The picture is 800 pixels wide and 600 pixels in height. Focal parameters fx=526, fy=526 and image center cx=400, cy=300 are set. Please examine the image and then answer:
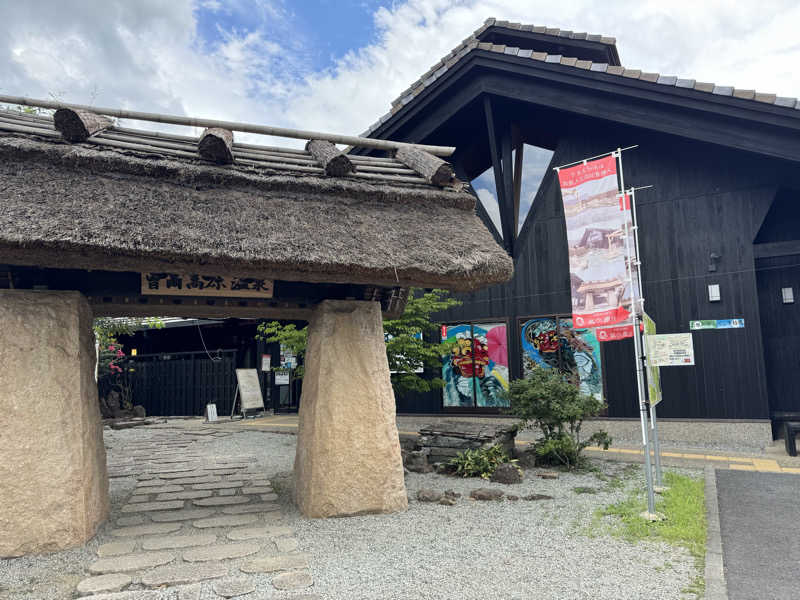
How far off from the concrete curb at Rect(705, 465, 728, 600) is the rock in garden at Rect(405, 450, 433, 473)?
12.8ft

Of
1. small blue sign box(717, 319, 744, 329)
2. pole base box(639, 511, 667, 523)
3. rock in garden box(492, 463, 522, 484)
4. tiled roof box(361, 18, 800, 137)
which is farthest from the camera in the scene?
small blue sign box(717, 319, 744, 329)

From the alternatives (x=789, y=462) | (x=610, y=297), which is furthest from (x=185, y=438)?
(x=789, y=462)

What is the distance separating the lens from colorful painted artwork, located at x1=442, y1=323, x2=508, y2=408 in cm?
1263

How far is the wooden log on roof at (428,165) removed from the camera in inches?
270

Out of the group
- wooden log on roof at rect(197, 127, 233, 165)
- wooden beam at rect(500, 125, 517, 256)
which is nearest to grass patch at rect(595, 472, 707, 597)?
wooden log on roof at rect(197, 127, 233, 165)

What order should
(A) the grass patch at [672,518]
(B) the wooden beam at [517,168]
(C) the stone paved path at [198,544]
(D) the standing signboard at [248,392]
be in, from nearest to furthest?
(C) the stone paved path at [198,544], (A) the grass patch at [672,518], (B) the wooden beam at [517,168], (D) the standing signboard at [248,392]

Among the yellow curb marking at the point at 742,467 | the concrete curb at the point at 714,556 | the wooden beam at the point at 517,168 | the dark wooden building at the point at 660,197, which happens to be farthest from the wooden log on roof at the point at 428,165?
the yellow curb marking at the point at 742,467

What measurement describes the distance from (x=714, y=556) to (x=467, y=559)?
2163 mm

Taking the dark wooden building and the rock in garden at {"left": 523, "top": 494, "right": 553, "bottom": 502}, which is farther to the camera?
the dark wooden building

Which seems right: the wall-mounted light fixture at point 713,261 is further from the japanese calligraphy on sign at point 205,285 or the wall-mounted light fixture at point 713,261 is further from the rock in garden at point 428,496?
the japanese calligraphy on sign at point 205,285

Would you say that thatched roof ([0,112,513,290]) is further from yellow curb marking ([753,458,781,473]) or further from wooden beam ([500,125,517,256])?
wooden beam ([500,125,517,256])

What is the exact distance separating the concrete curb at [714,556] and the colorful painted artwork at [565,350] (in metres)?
4.64

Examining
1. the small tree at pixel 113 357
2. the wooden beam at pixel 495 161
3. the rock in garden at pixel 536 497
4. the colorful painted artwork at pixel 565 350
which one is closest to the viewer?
the rock in garden at pixel 536 497

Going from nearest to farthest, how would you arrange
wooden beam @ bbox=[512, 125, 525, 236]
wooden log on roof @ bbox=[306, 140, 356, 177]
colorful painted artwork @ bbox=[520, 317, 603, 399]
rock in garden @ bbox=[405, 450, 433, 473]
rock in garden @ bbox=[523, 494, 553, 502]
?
1. wooden log on roof @ bbox=[306, 140, 356, 177]
2. rock in garden @ bbox=[523, 494, 553, 502]
3. rock in garden @ bbox=[405, 450, 433, 473]
4. colorful painted artwork @ bbox=[520, 317, 603, 399]
5. wooden beam @ bbox=[512, 125, 525, 236]
